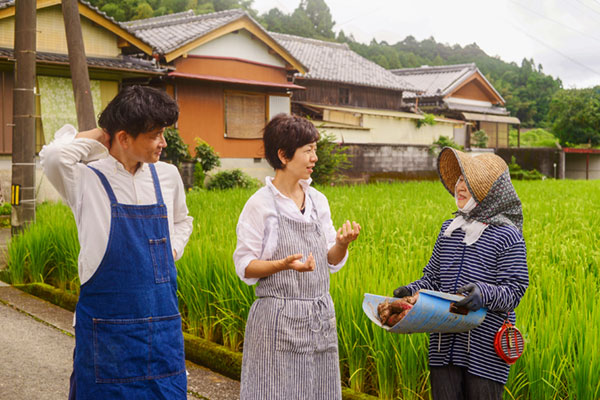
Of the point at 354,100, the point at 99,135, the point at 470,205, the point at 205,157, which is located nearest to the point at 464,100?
the point at 354,100

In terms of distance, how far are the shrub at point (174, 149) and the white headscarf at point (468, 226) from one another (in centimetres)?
1430

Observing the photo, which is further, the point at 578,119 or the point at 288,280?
the point at 578,119

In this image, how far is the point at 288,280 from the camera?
8.80ft

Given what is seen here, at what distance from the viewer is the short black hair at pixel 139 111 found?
7.88 feet

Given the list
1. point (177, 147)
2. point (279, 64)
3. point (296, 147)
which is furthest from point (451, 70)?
point (296, 147)

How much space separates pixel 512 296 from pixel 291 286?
886 millimetres

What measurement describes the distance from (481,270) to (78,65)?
6759 millimetres

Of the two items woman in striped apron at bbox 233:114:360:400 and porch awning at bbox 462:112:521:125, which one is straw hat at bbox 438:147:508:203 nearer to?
woman in striped apron at bbox 233:114:360:400

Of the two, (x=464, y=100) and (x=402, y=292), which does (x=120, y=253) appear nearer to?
(x=402, y=292)

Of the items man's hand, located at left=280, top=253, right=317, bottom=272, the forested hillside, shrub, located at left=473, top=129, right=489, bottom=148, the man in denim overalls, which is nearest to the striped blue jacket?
man's hand, located at left=280, top=253, right=317, bottom=272

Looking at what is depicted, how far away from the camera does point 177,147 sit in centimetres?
1659

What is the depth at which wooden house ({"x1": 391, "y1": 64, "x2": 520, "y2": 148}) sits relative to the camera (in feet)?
108

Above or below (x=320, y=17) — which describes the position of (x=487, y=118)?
below

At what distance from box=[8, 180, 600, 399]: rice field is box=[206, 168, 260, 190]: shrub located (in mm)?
8174
